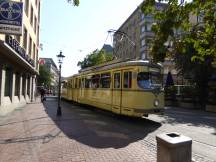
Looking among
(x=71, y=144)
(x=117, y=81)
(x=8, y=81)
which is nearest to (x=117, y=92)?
(x=117, y=81)

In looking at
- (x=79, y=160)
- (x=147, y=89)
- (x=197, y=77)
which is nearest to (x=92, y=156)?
(x=79, y=160)

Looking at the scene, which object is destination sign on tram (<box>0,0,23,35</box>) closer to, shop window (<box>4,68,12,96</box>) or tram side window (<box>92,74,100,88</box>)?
shop window (<box>4,68,12,96</box>)

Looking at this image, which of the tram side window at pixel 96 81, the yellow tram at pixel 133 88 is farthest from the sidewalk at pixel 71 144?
the tram side window at pixel 96 81

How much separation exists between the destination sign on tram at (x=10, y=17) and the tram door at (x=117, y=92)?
17.6 feet

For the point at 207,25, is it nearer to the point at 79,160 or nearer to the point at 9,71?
the point at 79,160

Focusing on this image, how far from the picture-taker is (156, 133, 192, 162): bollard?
6.20 meters

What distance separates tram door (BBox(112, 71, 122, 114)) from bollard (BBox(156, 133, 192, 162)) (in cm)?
1047

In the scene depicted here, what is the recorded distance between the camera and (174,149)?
6.18 metres

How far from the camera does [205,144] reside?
11.0 m

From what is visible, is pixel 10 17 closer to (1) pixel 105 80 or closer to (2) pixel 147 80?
(1) pixel 105 80

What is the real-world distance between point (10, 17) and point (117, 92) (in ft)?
20.9

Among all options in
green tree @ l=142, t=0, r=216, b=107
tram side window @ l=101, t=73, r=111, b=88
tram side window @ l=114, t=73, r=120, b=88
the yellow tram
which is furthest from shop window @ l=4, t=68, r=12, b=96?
green tree @ l=142, t=0, r=216, b=107

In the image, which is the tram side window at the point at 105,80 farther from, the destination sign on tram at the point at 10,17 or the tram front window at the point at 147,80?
the destination sign on tram at the point at 10,17

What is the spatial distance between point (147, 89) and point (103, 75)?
4735 mm
